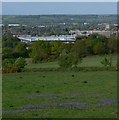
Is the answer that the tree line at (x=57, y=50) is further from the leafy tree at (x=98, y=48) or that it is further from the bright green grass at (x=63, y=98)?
the bright green grass at (x=63, y=98)

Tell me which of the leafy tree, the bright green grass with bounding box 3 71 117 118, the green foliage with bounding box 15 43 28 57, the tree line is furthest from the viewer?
the green foliage with bounding box 15 43 28 57

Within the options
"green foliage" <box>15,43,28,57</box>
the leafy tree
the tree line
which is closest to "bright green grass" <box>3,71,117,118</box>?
the tree line

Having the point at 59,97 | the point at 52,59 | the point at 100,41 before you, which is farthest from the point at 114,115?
the point at 100,41

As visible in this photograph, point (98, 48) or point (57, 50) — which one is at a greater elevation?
point (98, 48)

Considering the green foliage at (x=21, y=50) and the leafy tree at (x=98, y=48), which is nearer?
the leafy tree at (x=98, y=48)

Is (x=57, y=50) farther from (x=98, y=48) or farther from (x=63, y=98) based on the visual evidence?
(x=63, y=98)

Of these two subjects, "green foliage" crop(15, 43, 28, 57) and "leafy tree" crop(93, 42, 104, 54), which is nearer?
"leafy tree" crop(93, 42, 104, 54)

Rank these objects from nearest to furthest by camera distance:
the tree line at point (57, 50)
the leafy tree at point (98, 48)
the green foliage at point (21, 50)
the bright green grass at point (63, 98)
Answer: the bright green grass at point (63, 98) < the tree line at point (57, 50) < the leafy tree at point (98, 48) < the green foliage at point (21, 50)

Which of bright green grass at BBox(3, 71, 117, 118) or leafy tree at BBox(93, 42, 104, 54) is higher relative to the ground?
leafy tree at BBox(93, 42, 104, 54)

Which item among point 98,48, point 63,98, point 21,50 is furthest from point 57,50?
point 63,98

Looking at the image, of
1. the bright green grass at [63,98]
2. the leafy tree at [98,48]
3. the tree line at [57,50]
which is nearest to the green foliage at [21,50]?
the tree line at [57,50]

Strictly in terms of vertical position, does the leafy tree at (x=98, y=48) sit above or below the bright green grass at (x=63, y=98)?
above

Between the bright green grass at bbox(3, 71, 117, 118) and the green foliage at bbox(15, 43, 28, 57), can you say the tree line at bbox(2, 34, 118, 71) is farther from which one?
the bright green grass at bbox(3, 71, 117, 118)
